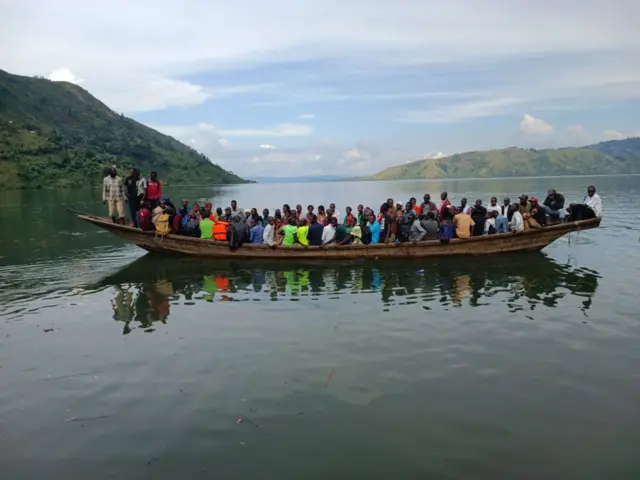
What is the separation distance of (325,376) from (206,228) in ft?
37.4

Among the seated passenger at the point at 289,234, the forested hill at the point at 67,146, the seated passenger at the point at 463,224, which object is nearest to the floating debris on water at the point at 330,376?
the seated passenger at the point at 289,234

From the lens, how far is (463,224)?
58.3ft

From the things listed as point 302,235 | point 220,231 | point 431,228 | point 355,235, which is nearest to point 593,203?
point 431,228

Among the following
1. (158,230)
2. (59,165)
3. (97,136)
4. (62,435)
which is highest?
(97,136)

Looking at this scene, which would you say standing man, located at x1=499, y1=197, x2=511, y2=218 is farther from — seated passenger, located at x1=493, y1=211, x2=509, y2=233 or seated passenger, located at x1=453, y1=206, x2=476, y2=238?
seated passenger, located at x1=453, y1=206, x2=476, y2=238

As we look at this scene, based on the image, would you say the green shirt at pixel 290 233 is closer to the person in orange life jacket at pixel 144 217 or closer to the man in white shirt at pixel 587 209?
the person in orange life jacket at pixel 144 217

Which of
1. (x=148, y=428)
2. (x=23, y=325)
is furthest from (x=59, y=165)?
(x=148, y=428)

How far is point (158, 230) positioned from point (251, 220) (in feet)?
Result: 11.4

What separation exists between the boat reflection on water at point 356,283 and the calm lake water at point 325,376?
11cm

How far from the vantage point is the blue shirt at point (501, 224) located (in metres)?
18.2

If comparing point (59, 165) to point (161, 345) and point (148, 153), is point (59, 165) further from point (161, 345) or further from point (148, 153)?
point (161, 345)

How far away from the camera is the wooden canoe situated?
17.5m

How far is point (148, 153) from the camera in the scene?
505ft

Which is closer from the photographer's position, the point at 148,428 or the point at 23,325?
the point at 148,428
